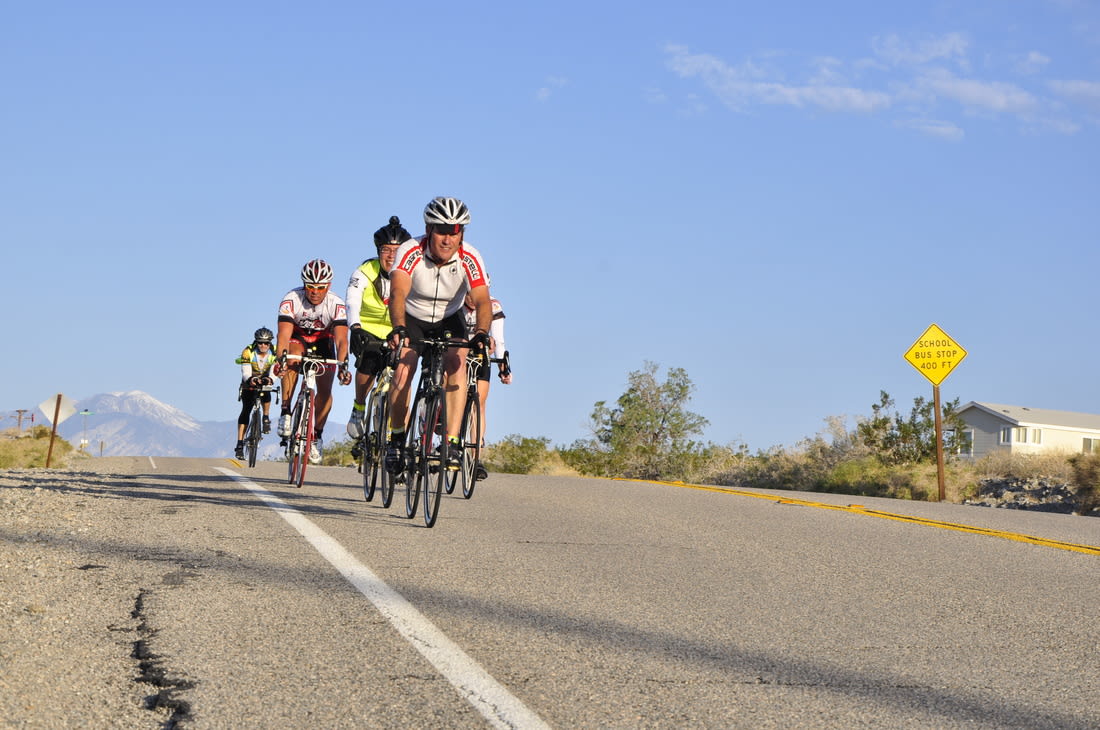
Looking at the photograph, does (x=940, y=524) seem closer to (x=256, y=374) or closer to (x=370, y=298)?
(x=370, y=298)

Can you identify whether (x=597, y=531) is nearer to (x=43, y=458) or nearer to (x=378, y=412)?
(x=378, y=412)

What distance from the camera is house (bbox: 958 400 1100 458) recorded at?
69562 millimetres

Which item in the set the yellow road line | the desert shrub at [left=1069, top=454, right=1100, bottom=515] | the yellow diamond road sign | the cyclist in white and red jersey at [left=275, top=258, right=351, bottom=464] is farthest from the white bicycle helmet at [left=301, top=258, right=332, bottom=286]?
the desert shrub at [left=1069, top=454, right=1100, bottom=515]

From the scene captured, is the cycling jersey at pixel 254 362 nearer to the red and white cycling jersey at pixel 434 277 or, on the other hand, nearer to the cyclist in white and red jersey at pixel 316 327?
the cyclist in white and red jersey at pixel 316 327

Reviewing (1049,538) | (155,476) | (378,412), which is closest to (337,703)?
(378,412)

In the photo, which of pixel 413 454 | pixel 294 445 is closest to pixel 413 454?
pixel 413 454

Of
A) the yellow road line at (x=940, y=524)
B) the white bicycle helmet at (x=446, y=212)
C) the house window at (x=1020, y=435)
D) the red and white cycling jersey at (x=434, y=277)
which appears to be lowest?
the yellow road line at (x=940, y=524)

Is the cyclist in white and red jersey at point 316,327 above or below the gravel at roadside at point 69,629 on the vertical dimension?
above

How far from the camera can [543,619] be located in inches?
224

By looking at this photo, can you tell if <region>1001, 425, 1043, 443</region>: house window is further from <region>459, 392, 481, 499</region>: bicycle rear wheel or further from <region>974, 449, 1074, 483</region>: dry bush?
<region>459, 392, 481, 499</region>: bicycle rear wheel

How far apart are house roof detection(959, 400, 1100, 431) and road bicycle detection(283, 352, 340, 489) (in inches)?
2462

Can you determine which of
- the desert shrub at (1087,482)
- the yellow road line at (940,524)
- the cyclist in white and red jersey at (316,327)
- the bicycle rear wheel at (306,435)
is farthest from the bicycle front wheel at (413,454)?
the desert shrub at (1087,482)

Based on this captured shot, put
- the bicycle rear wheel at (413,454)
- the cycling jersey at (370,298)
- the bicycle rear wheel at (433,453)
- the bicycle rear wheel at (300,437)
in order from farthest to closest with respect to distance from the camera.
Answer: the bicycle rear wheel at (300,437) → the cycling jersey at (370,298) → the bicycle rear wheel at (413,454) → the bicycle rear wheel at (433,453)

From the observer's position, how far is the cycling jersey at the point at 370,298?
37.2 ft
